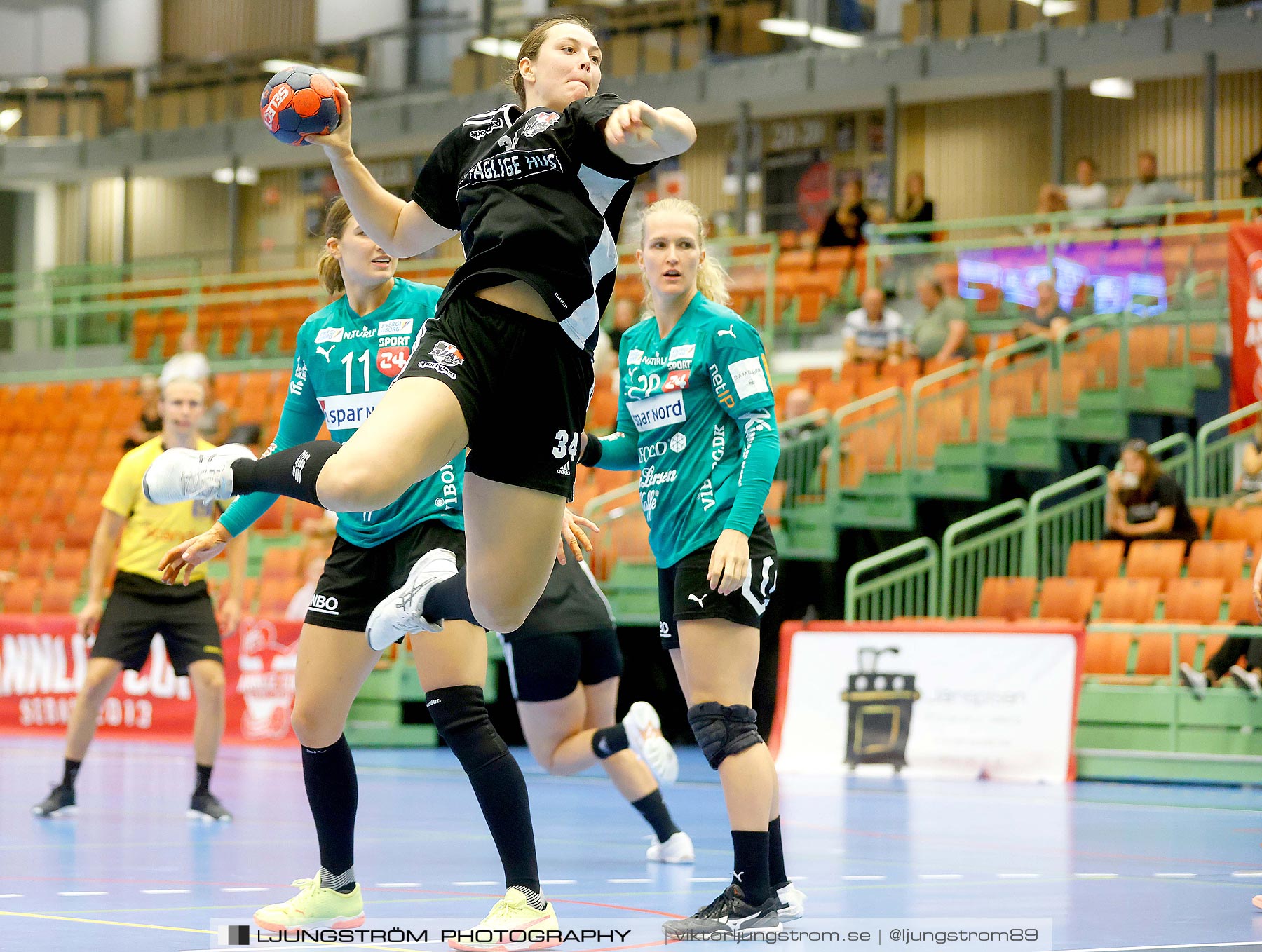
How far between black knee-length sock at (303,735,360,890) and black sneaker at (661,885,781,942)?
3.19 ft

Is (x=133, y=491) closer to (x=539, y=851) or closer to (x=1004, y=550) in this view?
(x=539, y=851)

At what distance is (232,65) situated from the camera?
28078 mm

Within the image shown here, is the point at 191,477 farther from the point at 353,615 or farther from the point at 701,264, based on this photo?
the point at 701,264

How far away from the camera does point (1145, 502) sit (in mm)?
12852

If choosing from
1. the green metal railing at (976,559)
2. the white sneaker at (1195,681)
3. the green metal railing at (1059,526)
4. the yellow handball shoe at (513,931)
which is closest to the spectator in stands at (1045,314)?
the green metal railing at (1059,526)

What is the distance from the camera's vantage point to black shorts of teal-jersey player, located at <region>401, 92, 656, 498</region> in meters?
4.00

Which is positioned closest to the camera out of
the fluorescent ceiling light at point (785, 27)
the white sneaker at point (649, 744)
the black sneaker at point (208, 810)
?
the white sneaker at point (649, 744)

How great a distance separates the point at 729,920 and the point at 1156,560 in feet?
28.3

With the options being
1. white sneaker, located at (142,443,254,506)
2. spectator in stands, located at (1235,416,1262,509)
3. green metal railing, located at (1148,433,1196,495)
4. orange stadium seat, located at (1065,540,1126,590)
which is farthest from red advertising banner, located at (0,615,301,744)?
white sneaker, located at (142,443,254,506)

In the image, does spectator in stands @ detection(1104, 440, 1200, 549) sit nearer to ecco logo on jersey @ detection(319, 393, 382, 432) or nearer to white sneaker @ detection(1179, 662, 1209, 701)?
white sneaker @ detection(1179, 662, 1209, 701)

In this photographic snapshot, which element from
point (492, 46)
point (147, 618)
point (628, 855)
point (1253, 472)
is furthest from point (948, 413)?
point (492, 46)

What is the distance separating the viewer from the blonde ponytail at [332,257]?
17.7ft

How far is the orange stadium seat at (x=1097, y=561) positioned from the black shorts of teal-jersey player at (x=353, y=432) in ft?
28.2

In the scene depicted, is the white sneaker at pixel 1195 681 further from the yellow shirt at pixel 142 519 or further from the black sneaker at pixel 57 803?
the black sneaker at pixel 57 803
